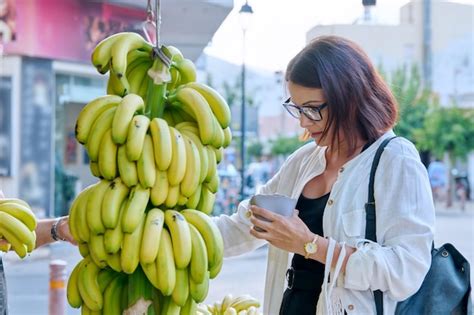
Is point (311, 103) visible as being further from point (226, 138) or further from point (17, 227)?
→ point (17, 227)

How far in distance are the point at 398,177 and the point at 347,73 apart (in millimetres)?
331

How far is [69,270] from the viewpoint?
9367mm

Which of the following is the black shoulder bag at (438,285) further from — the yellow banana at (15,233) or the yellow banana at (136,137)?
the yellow banana at (15,233)

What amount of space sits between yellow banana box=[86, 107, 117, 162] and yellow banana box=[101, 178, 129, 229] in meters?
0.08

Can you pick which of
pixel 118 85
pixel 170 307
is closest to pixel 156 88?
pixel 118 85

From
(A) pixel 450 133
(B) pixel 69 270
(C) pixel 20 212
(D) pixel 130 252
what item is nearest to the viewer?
(D) pixel 130 252

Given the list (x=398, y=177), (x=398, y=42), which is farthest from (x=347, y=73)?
(x=398, y=42)

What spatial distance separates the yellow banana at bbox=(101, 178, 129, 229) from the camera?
1574 millimetres

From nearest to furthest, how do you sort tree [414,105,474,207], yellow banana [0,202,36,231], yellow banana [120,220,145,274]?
yellow banana [120,220,145,274] < yellow banana [0,202,36,231] < tree [414,105,474,207]

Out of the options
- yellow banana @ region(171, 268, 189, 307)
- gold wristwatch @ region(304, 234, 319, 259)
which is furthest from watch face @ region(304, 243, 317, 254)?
yellow banana @ region(171, 268, 189, 307)

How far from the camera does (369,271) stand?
1864 millimetres

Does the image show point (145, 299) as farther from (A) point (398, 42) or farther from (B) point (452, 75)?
(A) point (398, 42)

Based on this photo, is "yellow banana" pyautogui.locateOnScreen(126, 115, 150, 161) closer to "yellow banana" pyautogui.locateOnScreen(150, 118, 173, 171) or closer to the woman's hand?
"yellow banana" pyautogui.locateOnScreen(150, 118, 173, 171)

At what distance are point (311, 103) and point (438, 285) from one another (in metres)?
0.61
